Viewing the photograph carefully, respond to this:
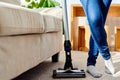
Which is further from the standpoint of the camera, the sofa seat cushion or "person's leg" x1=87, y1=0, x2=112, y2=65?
"person's leg" x1=87, y1=0, x2=112, y2=65

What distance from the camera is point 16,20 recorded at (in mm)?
892

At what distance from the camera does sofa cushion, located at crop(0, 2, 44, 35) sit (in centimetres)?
79

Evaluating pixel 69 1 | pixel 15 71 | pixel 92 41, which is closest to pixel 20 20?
pixel 15 71

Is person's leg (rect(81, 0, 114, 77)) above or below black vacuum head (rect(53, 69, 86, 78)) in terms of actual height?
above

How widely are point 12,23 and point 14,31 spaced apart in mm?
39

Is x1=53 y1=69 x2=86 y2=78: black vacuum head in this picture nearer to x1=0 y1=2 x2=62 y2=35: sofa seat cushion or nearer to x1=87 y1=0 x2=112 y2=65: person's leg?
x1=87 y1=0 x2=112 y2=65: person's leg

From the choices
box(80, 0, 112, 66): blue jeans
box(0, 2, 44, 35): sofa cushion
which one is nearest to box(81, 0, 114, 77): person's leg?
box(80, 0, 112, 66): blue jeans

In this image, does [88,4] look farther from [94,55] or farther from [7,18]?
[7,18]

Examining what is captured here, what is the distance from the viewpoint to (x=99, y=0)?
4.58 ft

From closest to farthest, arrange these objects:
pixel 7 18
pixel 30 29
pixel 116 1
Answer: pixel 7 18 → pixel 30 29 → pixel 116 1

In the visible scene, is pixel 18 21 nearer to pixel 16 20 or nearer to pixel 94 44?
→ pixel 16 20

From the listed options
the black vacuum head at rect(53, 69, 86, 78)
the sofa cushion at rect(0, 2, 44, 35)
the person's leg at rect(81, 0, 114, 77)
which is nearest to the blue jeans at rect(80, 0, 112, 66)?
the person's leg at rect(81, 0, 114, 77)

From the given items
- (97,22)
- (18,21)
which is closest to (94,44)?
(97,22)

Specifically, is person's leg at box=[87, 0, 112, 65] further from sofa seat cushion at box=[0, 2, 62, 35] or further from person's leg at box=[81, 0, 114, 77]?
sofa seat cushion at box=[0, 2, 62, 35]
